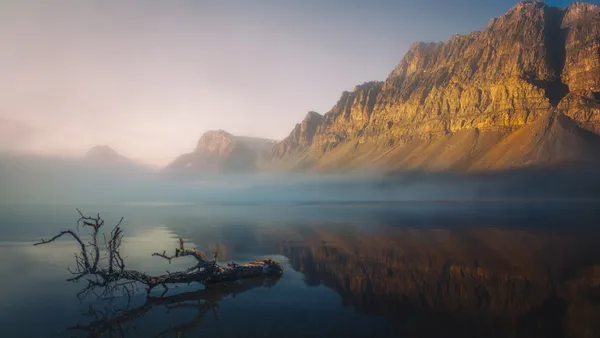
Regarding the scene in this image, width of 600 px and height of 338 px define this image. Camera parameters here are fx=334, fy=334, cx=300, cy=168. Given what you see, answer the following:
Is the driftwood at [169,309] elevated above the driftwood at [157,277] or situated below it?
below

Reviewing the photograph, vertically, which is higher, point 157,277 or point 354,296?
point 157,277

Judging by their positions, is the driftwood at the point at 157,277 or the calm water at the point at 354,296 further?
the driftwood at the point at 157,277

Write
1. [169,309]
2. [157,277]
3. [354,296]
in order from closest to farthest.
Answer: [169,309] → [354,296] → [157,277]

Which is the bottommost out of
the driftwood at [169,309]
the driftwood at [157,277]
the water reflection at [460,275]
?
the water reflection at [460,275]

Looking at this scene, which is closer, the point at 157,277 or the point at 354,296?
the point at 354,296

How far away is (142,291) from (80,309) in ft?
11.4

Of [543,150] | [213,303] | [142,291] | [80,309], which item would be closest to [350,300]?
[213,303]

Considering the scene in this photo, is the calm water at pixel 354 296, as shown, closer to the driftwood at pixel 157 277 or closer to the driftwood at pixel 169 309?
the driftwood at pixel 169 309

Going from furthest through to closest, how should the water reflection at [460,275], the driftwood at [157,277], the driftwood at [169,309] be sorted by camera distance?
the driftwood at [157,277]
the water reflection at [460,275]
the driftwood at [169,309]

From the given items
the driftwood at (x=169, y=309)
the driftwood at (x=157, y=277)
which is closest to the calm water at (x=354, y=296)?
the driftwood at (x=169, y=309)

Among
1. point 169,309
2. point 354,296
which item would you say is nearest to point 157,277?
point 169,309

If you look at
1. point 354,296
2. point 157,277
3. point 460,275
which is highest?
point 157,277

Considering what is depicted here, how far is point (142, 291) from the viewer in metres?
21.1

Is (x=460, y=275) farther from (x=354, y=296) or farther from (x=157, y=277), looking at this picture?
(x=157, y=277)
